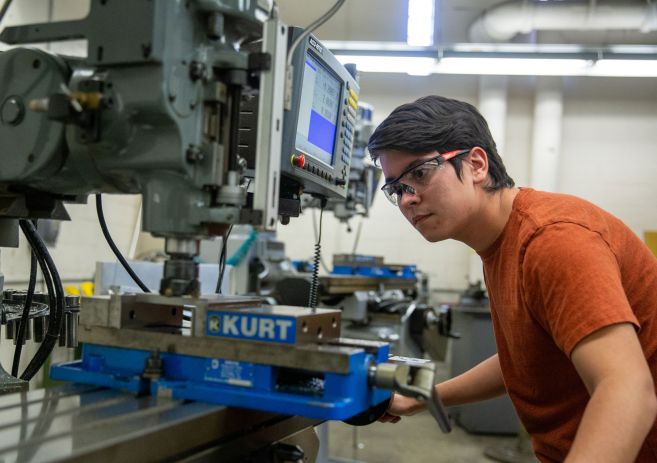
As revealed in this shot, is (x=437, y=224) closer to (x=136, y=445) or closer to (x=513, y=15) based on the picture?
(x=136, y=445)

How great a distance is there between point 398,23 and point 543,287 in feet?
15.4

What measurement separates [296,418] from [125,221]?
3200 millimetres

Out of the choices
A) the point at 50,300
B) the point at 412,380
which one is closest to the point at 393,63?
the point at 50,300

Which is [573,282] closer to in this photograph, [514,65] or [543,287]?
[543,287]

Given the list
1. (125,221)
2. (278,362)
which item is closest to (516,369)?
(278,362)

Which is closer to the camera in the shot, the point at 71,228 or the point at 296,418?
the point at 296,418

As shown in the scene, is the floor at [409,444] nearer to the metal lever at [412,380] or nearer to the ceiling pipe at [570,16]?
the metal lever at [412,380]

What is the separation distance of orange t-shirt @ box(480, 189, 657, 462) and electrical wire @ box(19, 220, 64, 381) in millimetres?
829

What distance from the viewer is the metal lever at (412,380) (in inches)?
28.1

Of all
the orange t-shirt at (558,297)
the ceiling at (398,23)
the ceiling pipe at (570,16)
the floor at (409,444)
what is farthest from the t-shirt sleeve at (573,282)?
the ceiling at (398,23)

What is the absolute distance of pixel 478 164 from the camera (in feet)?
3.79

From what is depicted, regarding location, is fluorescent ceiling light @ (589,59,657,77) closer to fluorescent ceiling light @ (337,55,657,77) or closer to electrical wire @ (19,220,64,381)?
fluorescent ceiling light @ (337,55,657,77)

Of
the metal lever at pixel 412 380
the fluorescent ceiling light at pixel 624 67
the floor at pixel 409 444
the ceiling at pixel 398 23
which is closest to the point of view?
the metal lever at pixel 412 380

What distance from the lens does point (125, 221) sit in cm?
382
